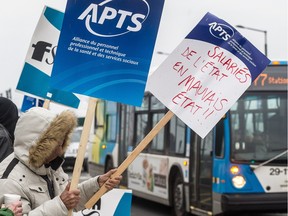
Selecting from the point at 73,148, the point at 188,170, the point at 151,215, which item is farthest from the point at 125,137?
the point at 73,148

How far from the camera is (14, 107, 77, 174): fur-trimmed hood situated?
321cm

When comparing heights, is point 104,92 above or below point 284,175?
above

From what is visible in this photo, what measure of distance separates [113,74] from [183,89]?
51 centimetres

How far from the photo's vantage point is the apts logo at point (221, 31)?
4098 millimetres

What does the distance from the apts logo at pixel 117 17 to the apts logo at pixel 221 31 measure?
55 centimetres

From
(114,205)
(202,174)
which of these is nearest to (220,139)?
(202,174)

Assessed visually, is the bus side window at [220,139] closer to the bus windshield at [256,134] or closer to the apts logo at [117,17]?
the bus windshield at [256,134]

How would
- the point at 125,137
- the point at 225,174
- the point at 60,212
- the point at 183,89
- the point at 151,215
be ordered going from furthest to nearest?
the point at 125,137, the point at 151,215, the point at 225,174, the point at 183,89, the point at 60,212

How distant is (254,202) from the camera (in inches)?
369

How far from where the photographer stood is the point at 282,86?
9.88 metres

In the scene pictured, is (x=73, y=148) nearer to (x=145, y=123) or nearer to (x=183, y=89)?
(x=145, y=123)

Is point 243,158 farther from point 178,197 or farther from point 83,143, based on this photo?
point 83,143

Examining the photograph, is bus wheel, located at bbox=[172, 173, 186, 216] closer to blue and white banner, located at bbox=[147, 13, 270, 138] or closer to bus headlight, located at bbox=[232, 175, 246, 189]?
bus headlight, located at bbox=[232, 175, 246, 189]

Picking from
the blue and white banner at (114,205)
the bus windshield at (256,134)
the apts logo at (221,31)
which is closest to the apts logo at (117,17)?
the apts logo at (221,31)
